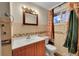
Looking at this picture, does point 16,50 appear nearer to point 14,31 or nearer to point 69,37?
point 14,31

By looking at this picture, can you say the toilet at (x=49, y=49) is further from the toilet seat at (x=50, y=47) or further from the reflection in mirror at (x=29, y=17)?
the reflection in mirror at (x=29, y=17)

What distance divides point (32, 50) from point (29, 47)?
6 cm

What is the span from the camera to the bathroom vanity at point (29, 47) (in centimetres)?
174

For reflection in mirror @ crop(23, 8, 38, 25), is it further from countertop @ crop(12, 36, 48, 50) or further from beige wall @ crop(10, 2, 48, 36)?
countertop @ crop(12, 36, 48, 50)

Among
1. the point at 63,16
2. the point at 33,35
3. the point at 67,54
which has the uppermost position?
the point at 63,16

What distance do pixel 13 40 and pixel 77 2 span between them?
1.00 meters

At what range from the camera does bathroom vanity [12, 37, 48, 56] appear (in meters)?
1.74

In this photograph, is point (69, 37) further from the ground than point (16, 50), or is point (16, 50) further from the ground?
point (69, 37)

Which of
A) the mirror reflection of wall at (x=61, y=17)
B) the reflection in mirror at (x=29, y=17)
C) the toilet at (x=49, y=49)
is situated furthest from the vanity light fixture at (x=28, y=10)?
the toilet at (x=49, y=49)

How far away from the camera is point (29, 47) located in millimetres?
1765

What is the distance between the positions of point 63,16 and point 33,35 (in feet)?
1.58

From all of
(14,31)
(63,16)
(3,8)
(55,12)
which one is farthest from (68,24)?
(3,8)

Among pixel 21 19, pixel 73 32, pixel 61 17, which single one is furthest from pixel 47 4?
pixel 73 32

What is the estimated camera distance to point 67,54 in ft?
5.86
